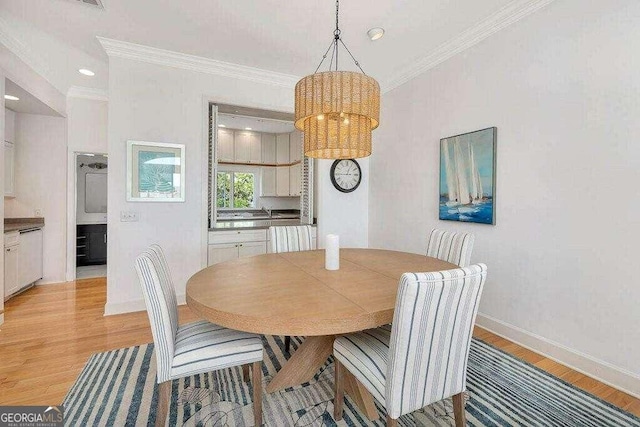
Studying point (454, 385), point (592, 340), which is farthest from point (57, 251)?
point (592, 340)

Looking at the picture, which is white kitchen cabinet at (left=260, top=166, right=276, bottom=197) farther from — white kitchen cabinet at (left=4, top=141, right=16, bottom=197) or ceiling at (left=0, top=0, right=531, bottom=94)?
white kitchen cabinet at (left=4, top=141, right=16, bottom=197)

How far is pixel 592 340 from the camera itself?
197cm

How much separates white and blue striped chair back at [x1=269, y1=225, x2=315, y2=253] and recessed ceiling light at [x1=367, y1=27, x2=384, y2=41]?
1.91 metres

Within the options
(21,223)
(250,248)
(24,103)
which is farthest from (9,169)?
(250,248)

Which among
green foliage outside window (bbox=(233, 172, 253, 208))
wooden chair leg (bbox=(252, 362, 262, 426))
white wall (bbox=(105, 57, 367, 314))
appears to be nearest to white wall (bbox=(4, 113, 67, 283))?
white wall (bbox=(105, 57, 367, 314))

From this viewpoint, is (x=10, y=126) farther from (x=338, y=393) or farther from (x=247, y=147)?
(x=338, y=393)

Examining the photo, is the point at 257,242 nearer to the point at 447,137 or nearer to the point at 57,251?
the point at 447,137

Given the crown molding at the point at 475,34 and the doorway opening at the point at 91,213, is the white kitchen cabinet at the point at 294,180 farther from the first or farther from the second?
the doorway opening at the point at 91,213

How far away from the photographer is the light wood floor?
180 centimetres

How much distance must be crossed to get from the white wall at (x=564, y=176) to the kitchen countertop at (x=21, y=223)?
5079 mm

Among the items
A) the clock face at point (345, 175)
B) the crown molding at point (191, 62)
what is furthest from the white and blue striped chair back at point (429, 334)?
the crown molding at point (191, 62)

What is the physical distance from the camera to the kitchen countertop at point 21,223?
11.5ft

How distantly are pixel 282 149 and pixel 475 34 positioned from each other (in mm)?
4185

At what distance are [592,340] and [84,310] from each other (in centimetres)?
455
